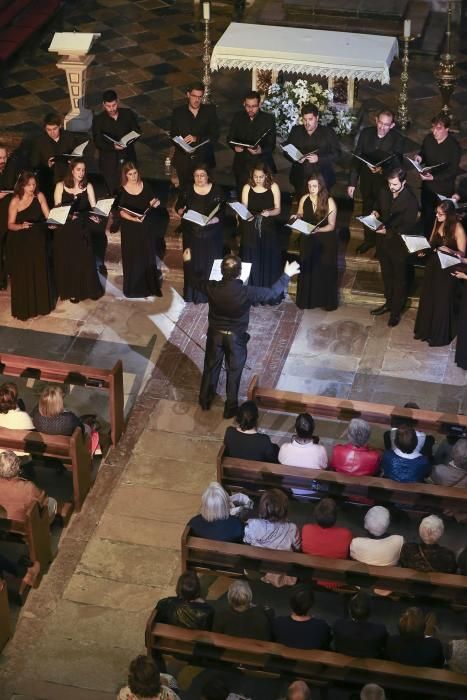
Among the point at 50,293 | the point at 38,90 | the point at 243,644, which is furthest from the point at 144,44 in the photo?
the point at 243,644

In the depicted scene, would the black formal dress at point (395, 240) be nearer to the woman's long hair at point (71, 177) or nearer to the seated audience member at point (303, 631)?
the woman's long hair at point (71, 177)

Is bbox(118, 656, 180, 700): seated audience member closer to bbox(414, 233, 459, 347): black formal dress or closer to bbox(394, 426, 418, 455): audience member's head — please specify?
bbox(394, 426, 418, 455): audience member's head

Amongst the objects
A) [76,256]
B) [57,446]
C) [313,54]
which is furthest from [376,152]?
[57,446]

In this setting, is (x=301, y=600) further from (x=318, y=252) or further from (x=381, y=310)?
(x=381, y=310)

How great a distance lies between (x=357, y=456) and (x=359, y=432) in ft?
0.64

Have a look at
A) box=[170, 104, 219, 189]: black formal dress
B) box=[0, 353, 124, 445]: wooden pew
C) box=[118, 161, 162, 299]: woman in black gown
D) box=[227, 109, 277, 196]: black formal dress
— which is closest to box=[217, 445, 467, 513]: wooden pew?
box=[0, 353, 124, 445]: wooden pew

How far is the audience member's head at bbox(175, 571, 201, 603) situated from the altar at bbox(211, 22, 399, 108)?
7.23 m

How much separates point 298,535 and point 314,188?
148 inches

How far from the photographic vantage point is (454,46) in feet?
53.1

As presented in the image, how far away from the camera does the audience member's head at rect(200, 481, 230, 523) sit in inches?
337

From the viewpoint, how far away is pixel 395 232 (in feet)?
37.7

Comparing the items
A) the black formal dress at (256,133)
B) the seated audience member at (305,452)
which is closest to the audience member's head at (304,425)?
the seated audience member at (305,452)

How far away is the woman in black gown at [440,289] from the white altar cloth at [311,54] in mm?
2863

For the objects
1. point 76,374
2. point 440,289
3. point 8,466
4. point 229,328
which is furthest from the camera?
point 440,289
